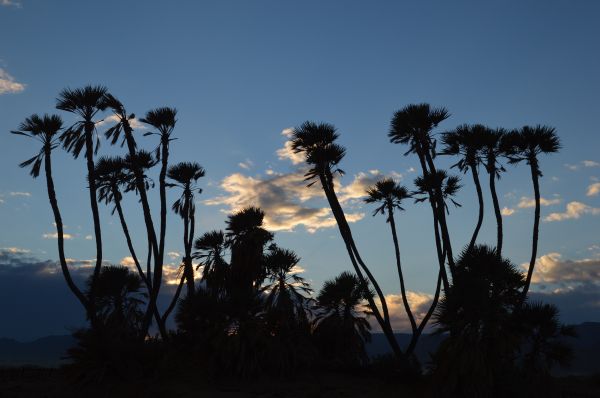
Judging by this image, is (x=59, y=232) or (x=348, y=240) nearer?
(x=59, y=232)

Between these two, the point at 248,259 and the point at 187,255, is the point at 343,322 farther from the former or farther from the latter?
the point at 187,255

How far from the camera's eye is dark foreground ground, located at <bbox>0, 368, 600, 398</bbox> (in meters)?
22.8

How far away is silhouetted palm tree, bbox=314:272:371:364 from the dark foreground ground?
10.0ft

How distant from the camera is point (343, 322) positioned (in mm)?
31453

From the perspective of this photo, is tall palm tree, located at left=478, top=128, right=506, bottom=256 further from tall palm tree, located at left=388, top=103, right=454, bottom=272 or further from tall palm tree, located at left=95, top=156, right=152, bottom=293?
tall palm tree, located at left=95, top=156, right=152, bottom=293

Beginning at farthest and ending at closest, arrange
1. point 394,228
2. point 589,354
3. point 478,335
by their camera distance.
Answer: point 589,354, point 394,228, point 478,335

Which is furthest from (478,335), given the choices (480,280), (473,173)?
(473,173)

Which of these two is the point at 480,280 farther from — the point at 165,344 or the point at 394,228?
the point at 394,228

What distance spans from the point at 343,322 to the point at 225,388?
956cm

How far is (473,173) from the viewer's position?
33812 mm

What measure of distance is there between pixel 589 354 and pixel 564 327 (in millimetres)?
157825

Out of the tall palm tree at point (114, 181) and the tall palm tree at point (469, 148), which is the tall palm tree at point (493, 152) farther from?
the tall palm tree at point (114, 181)

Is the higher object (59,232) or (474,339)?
(59,232)

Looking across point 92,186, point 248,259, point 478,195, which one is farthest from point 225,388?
point 478,195
